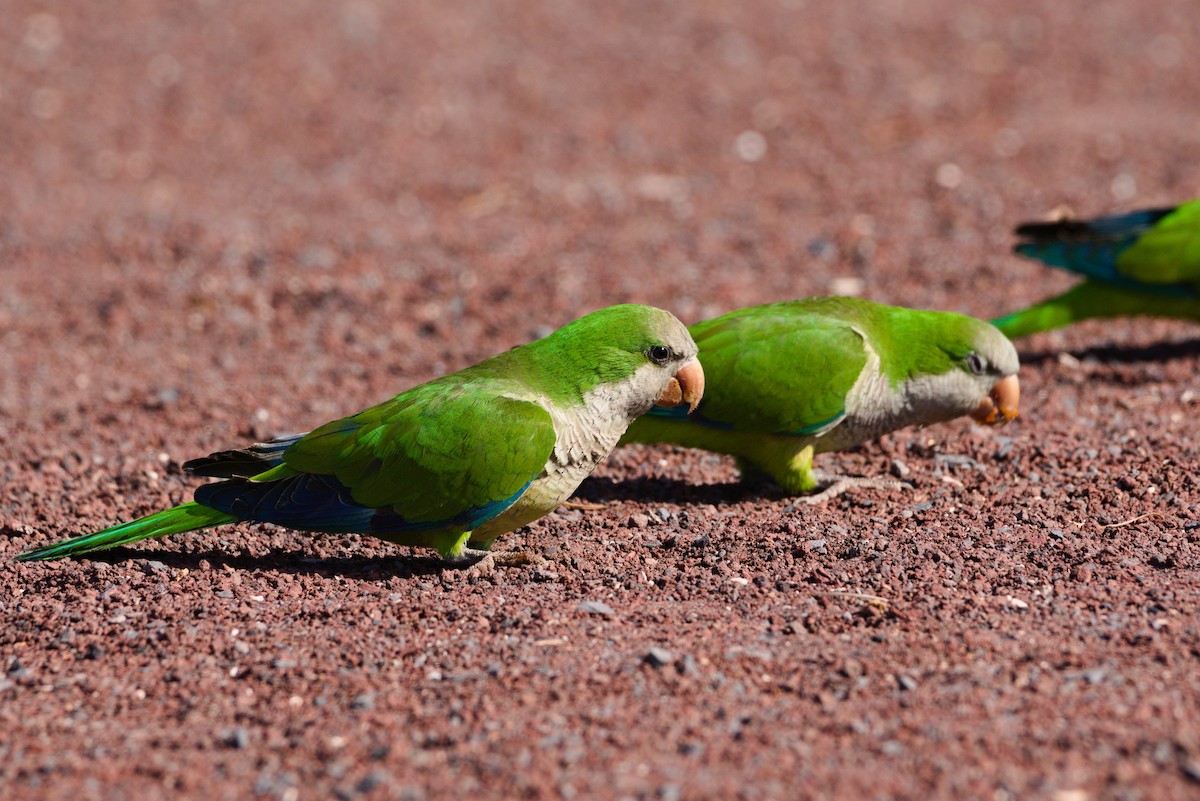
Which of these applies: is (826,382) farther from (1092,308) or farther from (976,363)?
(1092,308)

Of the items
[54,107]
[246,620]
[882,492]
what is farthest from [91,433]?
[54,107]

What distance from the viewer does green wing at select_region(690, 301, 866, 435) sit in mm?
5109

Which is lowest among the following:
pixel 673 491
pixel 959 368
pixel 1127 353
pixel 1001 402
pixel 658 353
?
pixel 673 491

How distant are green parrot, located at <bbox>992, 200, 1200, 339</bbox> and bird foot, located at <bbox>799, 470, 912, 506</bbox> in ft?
6.08

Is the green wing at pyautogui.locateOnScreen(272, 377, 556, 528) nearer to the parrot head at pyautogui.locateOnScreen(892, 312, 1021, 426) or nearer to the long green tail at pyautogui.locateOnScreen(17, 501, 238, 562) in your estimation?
the long green tail at pyautogui.locateOnScreen(17, 501, 238, 562)

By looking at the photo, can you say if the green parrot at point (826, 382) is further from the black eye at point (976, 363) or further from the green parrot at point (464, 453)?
the green parrot at point (464, 453)

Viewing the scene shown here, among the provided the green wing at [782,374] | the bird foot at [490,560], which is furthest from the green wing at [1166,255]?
the bird foot at [490,560]

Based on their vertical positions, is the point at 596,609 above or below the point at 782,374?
below

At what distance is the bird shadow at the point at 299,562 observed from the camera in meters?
4.88

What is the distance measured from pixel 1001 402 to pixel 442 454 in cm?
265

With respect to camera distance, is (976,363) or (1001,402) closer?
(976,363)

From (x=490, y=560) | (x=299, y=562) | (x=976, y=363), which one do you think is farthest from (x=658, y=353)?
(x=299, y=562)

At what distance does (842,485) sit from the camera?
5477mm

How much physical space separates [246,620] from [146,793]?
1085 millimetres
